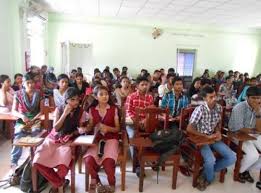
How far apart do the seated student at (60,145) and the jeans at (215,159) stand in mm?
1363

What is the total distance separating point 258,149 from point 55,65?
641cm

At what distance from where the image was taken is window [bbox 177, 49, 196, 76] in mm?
8234

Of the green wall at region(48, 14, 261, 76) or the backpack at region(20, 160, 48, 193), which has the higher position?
the green wall at region(48, 14, 261, 76)

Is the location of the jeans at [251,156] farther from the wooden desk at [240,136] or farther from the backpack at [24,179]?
the backpack at [24,179]

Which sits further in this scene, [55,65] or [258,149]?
[55,65]

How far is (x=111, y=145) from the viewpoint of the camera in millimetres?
2316

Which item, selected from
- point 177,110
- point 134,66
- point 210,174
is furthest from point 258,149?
point 134,66

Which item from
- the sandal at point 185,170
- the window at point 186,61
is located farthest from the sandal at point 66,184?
the window at point 186,61

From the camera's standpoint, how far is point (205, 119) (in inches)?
99.0

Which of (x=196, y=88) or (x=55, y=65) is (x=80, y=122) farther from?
(x=55, y=65)

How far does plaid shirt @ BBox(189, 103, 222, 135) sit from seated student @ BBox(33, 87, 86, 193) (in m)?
1.23

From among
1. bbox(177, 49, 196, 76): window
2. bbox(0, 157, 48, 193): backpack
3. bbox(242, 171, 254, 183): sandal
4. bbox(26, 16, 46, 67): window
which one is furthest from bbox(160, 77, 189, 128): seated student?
bbox(177, 49, 196, 76): window

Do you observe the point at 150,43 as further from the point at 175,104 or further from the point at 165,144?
the point at 165,144

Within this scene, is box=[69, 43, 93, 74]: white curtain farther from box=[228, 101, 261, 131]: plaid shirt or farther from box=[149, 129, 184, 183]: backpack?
box=[228, 101, 261, 131]: plaid shirt
